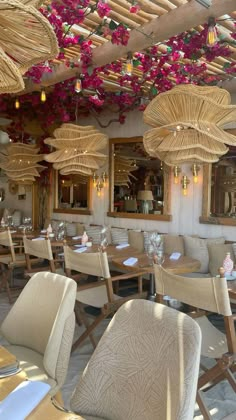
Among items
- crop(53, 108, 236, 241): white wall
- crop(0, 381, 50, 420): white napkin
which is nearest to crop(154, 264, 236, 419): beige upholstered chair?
crop(0, 381, 50, 420): white napkin

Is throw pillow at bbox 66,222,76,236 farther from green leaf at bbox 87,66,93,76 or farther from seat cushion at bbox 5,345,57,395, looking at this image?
seat cushion at bbox 5,345,57,395

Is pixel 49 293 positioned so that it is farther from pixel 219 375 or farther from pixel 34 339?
pixel 219 375

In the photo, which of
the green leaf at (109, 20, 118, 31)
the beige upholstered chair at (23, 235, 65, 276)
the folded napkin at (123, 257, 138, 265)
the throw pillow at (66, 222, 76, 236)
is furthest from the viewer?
the throw pillow at (66, 222, 76, 236)

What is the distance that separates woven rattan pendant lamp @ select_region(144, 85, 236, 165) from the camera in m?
3.00

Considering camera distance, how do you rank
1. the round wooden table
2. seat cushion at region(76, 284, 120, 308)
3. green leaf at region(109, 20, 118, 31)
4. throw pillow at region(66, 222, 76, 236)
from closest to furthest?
green leaf at region(109, 20, 118, 31) → seat cushion at region(76, 284, 120, 308) → the round wooden table → throw pillow at region(66, 222, 76, 236)

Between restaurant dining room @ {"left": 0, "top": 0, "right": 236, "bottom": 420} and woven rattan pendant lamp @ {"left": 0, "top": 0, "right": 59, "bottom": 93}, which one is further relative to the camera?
restaurant dining room @ {"left": 0, "top": 0, "right": 236, "bottom": 420}

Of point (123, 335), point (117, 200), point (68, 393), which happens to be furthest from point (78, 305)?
point (117, 200)

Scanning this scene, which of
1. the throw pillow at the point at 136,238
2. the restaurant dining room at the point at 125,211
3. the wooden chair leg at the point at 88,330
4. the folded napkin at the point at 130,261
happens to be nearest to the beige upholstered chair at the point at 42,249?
the restaurant dining room at the point at 125,211

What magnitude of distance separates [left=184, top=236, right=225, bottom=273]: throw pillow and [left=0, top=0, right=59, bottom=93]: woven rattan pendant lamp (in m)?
3.86

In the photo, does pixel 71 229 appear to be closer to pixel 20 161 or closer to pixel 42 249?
pixel 20 161

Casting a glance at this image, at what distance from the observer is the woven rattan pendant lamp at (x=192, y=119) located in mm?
3004

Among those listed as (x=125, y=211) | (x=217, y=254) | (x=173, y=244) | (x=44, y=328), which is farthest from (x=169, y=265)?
(x=125, y=211)

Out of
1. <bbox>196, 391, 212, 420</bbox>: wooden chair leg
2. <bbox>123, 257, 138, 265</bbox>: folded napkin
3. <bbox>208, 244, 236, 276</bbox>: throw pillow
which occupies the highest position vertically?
<bbox>123, 257, 138, 265</bbox>: folded napkin

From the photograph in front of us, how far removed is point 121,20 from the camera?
3256mm
